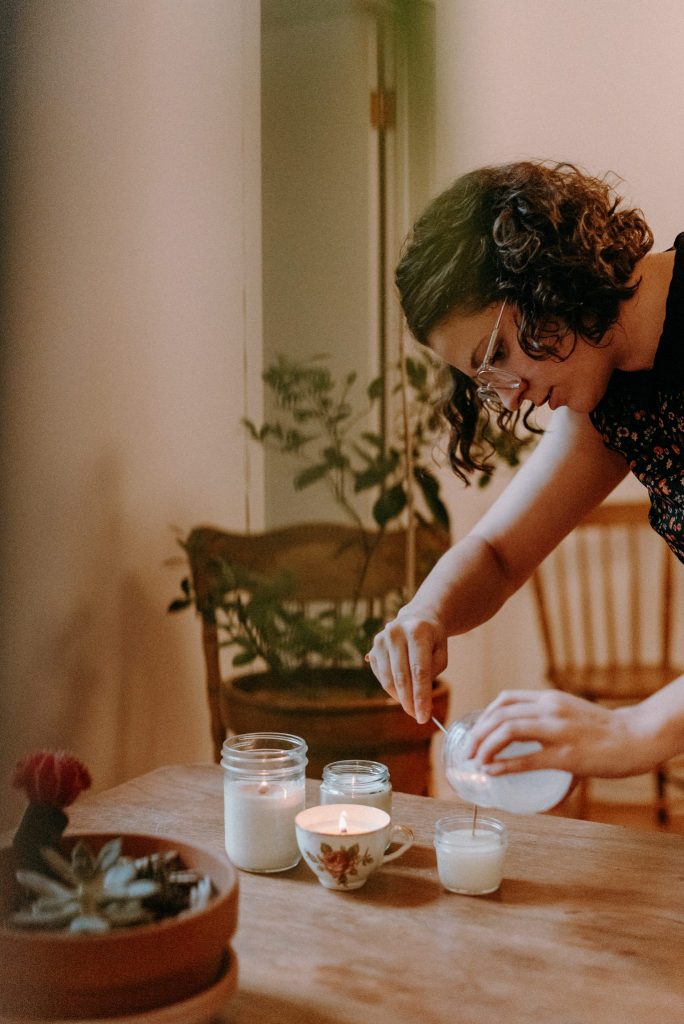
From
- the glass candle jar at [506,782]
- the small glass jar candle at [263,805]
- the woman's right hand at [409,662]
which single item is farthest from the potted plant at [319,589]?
the glass candle jar at [506,782]

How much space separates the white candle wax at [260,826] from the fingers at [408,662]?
7.9 inches

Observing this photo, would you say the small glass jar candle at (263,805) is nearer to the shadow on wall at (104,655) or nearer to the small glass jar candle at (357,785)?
the small glass jar candle at (357,785)

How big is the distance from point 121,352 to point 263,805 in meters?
1.12

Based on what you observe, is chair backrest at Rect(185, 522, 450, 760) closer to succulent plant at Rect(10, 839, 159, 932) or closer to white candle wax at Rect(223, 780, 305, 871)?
white candle wax at Rect(223, 780, 305, 871)

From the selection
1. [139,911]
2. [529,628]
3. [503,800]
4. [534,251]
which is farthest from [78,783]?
[529,628]

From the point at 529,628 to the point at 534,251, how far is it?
2471 millimetres

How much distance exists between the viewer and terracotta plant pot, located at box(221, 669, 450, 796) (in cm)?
197

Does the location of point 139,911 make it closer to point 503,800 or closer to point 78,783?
point 78,783

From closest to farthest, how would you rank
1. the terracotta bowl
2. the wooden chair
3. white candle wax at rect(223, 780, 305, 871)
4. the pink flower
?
1. the terracotta bowl
2. the pink flower
3. white candle wax at rect(223, 780, 305, 871)
4. the wooden chair

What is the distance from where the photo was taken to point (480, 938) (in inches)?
35.2

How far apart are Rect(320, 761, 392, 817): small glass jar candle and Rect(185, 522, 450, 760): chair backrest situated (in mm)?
1089

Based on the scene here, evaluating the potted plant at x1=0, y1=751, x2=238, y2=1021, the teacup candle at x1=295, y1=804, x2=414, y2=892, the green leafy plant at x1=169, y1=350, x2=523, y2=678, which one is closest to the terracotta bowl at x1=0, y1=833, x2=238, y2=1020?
the potted plant at x1=0, y1=751, x2=238, y2=1021

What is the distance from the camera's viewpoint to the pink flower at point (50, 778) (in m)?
0.77

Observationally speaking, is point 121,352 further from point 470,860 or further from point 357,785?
point 470,860
